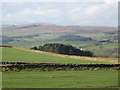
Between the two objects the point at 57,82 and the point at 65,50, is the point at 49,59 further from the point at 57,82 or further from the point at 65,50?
the point at 65,50

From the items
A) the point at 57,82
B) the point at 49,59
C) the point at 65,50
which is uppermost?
the point at 65,50

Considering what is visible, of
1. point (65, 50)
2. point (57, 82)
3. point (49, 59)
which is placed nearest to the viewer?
point (57, 82)

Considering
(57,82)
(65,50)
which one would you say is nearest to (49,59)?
(57,82)

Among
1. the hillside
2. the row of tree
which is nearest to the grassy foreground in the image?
the hillside

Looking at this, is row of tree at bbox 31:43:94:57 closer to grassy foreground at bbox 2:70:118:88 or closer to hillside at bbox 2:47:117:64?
hillside at bbox 2:47:117:64

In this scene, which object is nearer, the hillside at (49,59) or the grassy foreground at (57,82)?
the grassy foreground at (57,82)

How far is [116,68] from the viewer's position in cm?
5078

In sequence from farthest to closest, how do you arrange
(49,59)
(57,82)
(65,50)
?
1. (65,50)
2. (49,59)
3. (57,82)

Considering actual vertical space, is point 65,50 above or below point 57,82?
above

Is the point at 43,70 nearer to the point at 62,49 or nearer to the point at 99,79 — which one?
the point at 99,79

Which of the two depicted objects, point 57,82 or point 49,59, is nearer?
point 57,82

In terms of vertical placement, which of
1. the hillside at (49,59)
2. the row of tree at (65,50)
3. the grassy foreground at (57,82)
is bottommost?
the grassy foreground at (57,82)

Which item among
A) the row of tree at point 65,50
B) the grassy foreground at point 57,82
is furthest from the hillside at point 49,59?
the row of tree at point 65,50

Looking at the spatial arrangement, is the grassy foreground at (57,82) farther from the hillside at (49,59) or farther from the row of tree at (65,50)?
the row of tree at (65,50)
